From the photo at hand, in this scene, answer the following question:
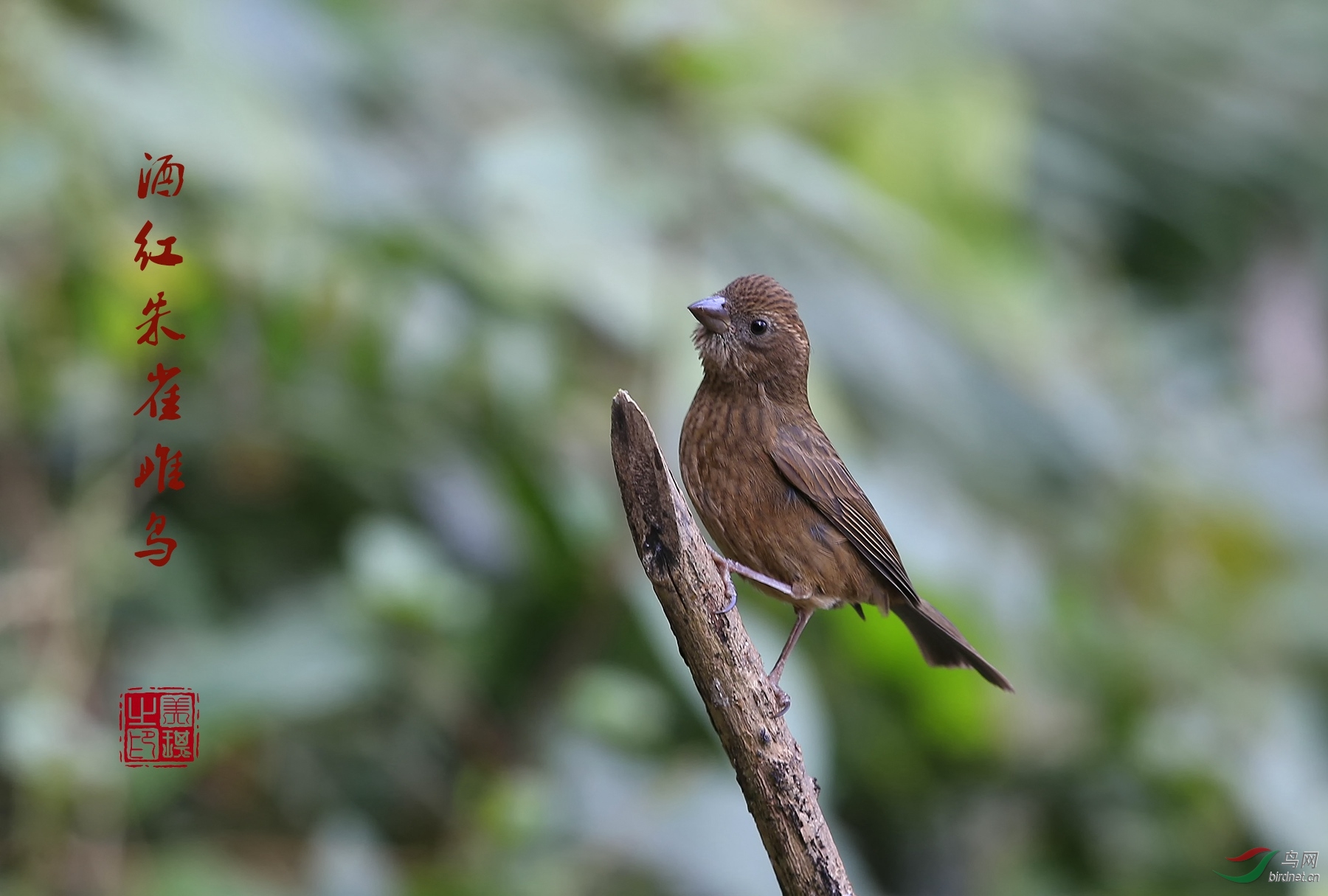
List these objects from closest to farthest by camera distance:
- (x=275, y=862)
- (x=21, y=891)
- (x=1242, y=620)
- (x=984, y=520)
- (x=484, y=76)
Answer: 1. (x=21, y=891)
2. (x=275, y=862)
3. (x=984, y=520)
4. (x=1242, y=620)
5. (x=484, y=76)

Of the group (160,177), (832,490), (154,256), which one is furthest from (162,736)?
(832,490)

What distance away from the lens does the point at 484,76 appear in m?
6.25

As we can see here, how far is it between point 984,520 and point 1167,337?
10.9 ft

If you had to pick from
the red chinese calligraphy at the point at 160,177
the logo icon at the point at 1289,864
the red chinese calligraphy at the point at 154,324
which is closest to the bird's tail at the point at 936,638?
the logo icon at the point at 1289,864

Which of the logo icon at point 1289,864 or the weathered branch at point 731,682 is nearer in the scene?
the weathered branch at point 731,682

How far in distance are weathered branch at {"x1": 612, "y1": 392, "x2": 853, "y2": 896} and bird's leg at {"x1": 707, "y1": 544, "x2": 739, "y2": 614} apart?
10 mm

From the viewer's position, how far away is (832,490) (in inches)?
89.5

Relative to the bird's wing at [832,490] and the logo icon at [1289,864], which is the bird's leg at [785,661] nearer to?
the bird's wing at [832,490]

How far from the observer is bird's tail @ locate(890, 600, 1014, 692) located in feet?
7.93

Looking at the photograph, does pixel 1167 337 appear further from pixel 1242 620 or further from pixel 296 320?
pixel 296 320

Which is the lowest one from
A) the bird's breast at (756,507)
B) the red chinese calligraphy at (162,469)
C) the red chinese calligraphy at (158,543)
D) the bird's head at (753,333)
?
the bird's breast at (756,507)

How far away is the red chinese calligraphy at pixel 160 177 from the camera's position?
4.27 m

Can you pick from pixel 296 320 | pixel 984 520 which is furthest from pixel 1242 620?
pixel 296 320

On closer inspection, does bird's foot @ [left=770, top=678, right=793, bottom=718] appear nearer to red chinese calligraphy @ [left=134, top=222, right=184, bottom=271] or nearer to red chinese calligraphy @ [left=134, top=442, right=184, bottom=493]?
red chinese calligraphy @ [left=134, top=442, right=184, bottom=493]
